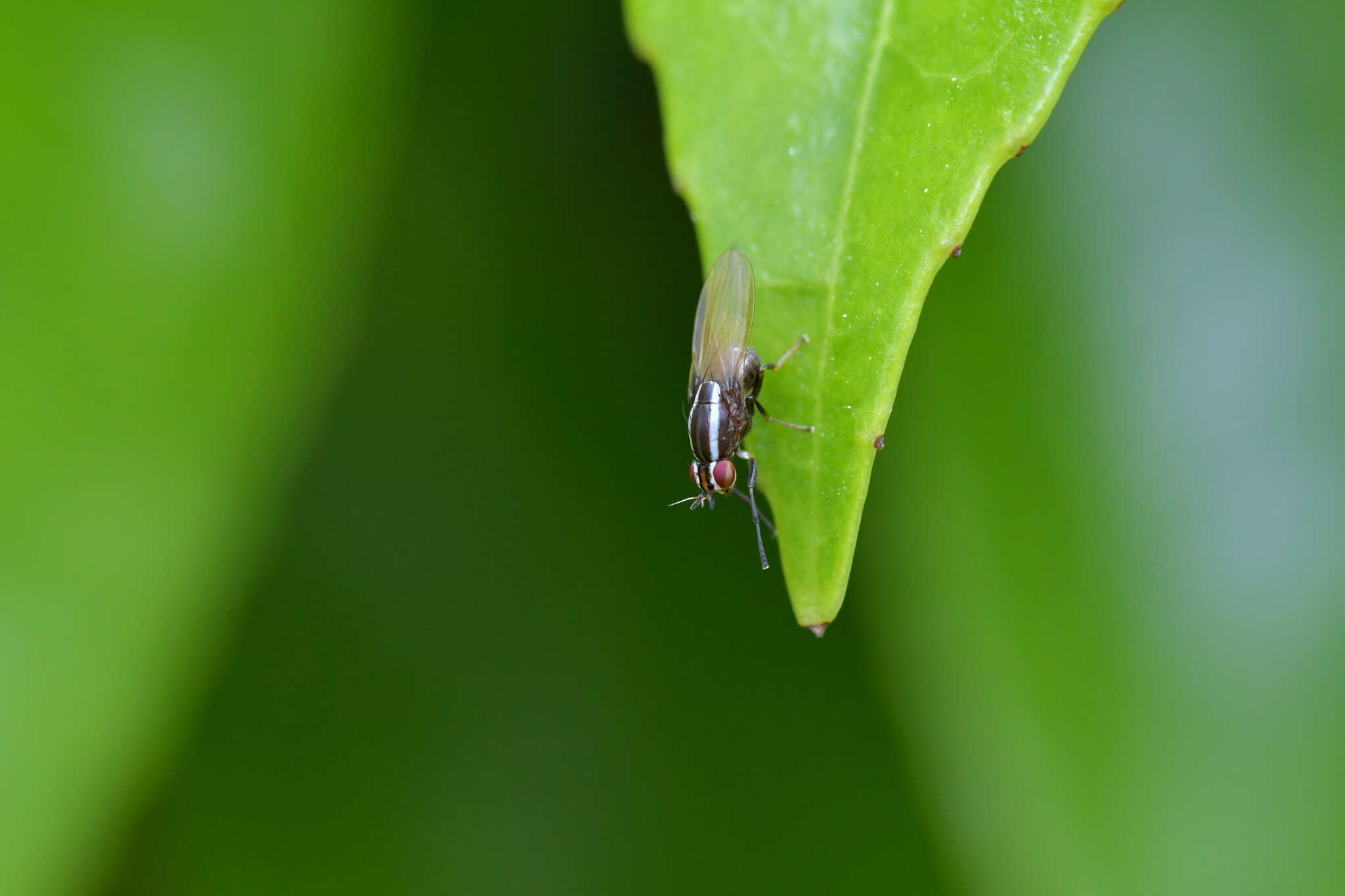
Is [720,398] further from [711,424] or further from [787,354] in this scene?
[787,354]

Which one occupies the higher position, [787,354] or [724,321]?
[724,321]

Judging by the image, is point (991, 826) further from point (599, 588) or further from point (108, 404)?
point (108, 404)

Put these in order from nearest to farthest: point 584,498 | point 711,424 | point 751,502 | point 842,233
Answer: point 842,233 < point 584,498 < point 751,502 < point 711,424

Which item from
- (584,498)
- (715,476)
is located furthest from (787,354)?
(715,476)

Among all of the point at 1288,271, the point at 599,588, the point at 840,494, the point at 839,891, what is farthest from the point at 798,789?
the point at 1288,271

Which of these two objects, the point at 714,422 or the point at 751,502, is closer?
the point at 751,502

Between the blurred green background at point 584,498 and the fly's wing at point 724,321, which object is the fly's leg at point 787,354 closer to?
the fly's wing at point 724,321
